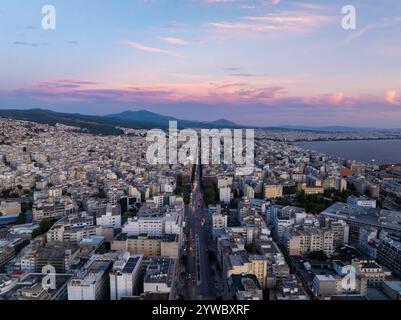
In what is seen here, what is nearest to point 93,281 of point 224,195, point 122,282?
point 122,282

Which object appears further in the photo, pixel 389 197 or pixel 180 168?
pixel 180 168

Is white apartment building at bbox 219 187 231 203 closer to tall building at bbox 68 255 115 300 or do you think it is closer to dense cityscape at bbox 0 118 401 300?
dense cityscape at bbox 0 118 401 300

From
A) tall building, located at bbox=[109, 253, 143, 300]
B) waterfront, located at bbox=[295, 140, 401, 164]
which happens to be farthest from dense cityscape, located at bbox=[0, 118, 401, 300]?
waterfront, located at bbox=[295, 140, 401, 164]

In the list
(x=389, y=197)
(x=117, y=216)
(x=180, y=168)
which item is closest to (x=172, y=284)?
(x=117, y=216)

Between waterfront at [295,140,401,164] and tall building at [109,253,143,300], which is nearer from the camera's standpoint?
tall building at [109,253,143,300]

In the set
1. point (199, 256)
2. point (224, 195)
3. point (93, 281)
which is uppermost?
point (93, 281)

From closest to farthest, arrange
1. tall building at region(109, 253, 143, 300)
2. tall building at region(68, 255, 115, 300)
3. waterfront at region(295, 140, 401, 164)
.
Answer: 1. tall building at region(68, 255, 115, 300)
2. tall building at region(109, 253, 143, 300)
3. waterfront at region(295, 140, 401, 164)

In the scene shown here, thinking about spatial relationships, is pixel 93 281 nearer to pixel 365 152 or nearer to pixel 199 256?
pixel 199 256
